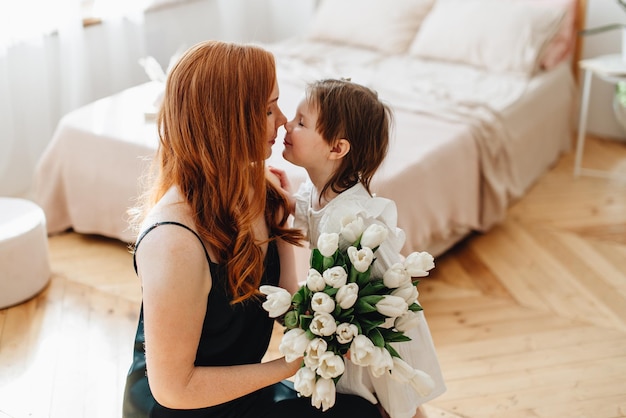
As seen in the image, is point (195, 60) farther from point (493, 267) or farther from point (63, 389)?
point (493, 267)

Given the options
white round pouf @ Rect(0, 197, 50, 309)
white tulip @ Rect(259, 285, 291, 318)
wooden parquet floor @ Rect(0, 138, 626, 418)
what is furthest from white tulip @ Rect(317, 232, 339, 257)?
white round pouf @ Rect(0, 197, 50, 309)

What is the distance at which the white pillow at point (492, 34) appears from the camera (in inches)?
149

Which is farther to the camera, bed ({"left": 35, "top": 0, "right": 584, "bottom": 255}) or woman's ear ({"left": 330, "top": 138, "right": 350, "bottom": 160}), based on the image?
bed ({"left": 35, "top": 0, "right": 584, "bottom": 255})

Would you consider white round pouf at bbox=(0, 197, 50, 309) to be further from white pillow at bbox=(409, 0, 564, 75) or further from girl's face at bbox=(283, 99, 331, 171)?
white pillow at bbox=(409, 0, 564, 75)

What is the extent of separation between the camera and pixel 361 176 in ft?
6.05

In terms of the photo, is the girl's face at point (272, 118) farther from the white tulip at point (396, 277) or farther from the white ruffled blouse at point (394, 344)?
the white tulip at point (396, 277)

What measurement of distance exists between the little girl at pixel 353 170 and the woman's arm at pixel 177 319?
0.34 metres

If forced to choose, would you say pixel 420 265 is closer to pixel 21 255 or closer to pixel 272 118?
pixel 272 118

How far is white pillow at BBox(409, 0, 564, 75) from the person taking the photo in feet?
12.4

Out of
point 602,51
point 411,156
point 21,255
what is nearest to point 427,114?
point 411,156

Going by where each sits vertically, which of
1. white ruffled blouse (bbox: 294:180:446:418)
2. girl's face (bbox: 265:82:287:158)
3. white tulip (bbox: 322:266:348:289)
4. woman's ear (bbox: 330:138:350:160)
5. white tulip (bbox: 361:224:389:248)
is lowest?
white ruffled blouse (bbox: 294:180:446:418)

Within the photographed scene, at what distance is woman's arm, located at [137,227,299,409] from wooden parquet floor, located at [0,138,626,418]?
3.02 feet

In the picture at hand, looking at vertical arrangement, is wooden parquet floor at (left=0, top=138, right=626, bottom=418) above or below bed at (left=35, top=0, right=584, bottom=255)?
below

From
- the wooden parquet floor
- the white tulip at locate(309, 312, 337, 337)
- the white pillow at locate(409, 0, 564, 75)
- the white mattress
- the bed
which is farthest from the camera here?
the white pillow at locate(409, 0, 564, 75)
